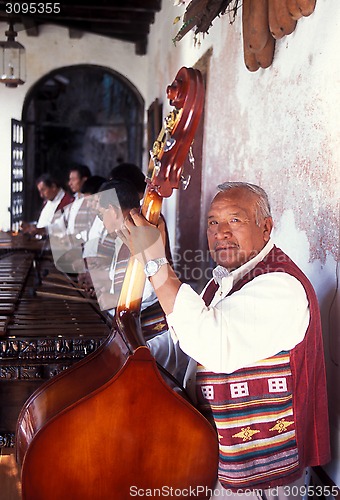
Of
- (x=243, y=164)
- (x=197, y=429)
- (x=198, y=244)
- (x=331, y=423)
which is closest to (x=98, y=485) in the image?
(x=197, y=429)

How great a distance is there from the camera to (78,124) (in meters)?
10.5

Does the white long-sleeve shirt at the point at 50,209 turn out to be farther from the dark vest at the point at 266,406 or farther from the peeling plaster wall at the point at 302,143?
the dark vest at the point at 266,406

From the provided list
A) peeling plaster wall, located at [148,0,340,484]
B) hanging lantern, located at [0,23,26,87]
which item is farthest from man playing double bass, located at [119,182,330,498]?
hanging lantern, located at [0,23,26,87]

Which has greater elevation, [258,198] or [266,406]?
[258,198]

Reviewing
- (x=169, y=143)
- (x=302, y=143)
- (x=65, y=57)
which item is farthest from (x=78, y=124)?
(x=169, y=143)

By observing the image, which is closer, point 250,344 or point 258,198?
point 250,344

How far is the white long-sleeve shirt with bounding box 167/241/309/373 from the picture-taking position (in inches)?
54.1

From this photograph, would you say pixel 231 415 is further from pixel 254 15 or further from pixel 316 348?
pixel 254 15

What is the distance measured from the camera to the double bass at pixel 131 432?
1399mm

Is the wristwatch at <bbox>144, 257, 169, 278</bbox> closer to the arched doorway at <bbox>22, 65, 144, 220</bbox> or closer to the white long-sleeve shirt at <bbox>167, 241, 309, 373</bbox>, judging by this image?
the white long-sleeve shirt at <bbox>167, 241, 309, 373</bbox>

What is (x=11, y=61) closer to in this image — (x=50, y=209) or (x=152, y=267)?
(x=50, y=209)

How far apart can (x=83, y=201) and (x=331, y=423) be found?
11.3 feet

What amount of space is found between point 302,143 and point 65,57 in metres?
6.89

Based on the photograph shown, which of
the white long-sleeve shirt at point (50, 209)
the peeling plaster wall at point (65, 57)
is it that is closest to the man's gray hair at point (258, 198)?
the white long-sleeve shirt at point (50, 209)
